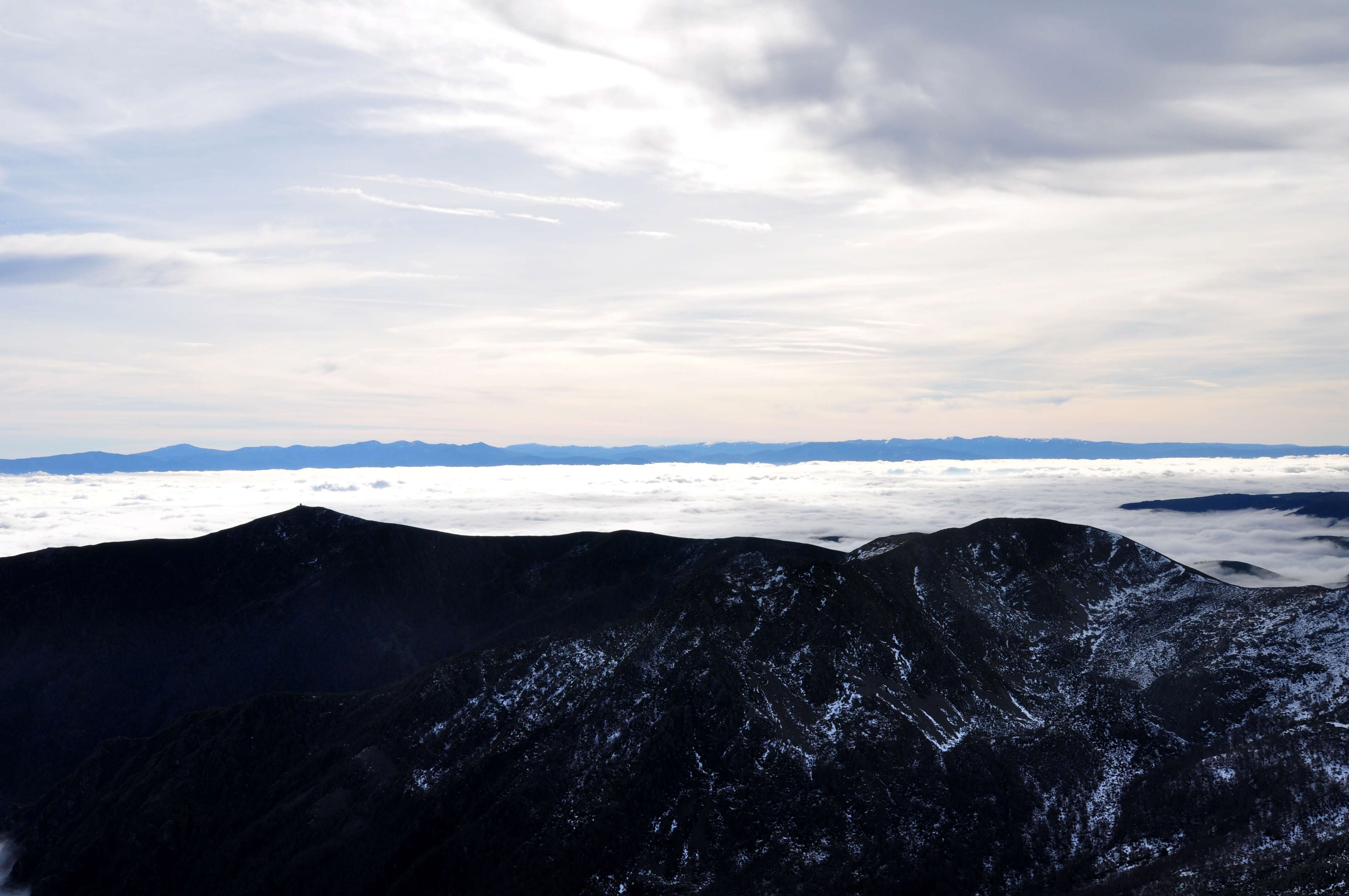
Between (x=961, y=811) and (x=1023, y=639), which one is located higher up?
(x=1023, y=639)

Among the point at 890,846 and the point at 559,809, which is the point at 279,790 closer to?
the point at 559,809

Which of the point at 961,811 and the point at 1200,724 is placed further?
the point at 1200,724

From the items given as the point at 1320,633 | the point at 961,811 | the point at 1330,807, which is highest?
the point at 1320,633

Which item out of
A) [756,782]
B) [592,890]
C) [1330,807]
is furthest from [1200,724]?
[592,890]

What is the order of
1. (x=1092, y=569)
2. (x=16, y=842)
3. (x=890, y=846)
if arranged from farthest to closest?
1. (x=1092, y=569)
2. (x=16, y=842)
3. (x=890, y=846)

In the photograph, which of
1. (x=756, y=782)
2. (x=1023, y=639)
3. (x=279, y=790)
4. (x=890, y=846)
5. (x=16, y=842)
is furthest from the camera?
(x=1023, y=639)

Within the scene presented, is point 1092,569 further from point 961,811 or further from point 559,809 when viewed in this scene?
point 559,809

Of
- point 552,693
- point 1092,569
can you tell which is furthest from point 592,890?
point 1092,569
